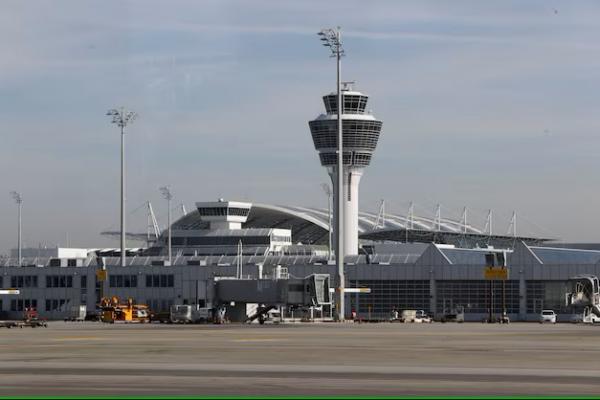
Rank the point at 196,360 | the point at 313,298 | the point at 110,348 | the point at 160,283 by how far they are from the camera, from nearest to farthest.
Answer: the point at 196,360
the point at 110,348
the point at 313,298
the point at 160,283

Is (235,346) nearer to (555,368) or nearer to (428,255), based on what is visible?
(555,368)

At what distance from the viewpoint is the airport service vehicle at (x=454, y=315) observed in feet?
423

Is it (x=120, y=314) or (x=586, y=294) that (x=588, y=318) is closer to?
(x=586, y=294)

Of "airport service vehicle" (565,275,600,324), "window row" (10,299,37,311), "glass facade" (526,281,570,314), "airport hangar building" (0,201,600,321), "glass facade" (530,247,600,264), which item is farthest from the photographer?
"window row" (10,299,37,311)

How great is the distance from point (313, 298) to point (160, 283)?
59264 mm

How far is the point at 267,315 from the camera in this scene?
436 ft

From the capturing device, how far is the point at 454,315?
449ft

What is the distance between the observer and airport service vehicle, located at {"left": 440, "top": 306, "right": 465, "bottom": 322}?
128875 mm

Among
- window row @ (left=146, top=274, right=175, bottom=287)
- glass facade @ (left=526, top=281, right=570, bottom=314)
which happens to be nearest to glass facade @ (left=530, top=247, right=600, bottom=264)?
glass facade @ (left=526, top=281, right=570, bottom=314)

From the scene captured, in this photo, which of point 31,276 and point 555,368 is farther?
point 31,276

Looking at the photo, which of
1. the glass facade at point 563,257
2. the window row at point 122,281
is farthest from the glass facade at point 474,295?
the window row at point 122,281

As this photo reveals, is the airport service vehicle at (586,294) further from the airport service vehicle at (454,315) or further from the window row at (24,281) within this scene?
the window row at (24,281)

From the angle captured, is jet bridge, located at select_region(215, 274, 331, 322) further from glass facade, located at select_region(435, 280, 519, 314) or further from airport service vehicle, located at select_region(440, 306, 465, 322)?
glass facade, located at select_region(435, 280, 519, 314)

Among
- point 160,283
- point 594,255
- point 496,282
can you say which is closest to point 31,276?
point 160,283
